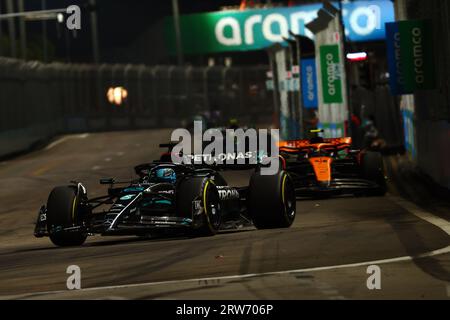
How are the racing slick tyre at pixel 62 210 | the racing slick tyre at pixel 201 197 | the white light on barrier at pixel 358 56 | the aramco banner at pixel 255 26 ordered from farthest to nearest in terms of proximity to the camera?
1. the aramco banner at pixel 255 26
2. the white light on barrier at pixel 358 56
3. the racing slick tyre at pixel 62 210
4. the racing slick tyre at pixel 201 197

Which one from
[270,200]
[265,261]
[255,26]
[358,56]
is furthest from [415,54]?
[255,26]

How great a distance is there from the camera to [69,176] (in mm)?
33281

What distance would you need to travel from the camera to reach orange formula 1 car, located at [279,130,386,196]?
70.4 ft

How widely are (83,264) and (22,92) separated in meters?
38.3

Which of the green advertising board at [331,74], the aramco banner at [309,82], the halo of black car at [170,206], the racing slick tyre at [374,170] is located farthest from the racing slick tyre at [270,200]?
the aramco banner at [309,82]

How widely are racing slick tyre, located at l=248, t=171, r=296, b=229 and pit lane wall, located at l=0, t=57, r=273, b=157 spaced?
38.6 meters

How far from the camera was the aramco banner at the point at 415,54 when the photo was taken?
82.1 feet

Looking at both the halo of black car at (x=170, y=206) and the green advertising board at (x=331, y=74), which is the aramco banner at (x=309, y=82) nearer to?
the green advertising board at (x=331, y=74)

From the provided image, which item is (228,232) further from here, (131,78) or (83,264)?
Result: (131,78)

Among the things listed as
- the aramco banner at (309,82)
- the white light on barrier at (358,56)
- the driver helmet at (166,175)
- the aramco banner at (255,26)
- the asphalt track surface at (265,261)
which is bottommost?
the asphalt track surface at (265,261)

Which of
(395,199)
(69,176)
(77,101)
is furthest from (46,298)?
(77,101)

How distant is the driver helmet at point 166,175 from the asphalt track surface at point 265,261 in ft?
2.52

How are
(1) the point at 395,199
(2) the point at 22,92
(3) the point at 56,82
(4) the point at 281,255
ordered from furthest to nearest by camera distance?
(3) the point at 56,82, (2) the point at 22,92, (1) the point at 395,199, (4) the point at 281,255

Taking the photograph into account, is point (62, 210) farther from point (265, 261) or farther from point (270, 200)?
point (265, 261)
